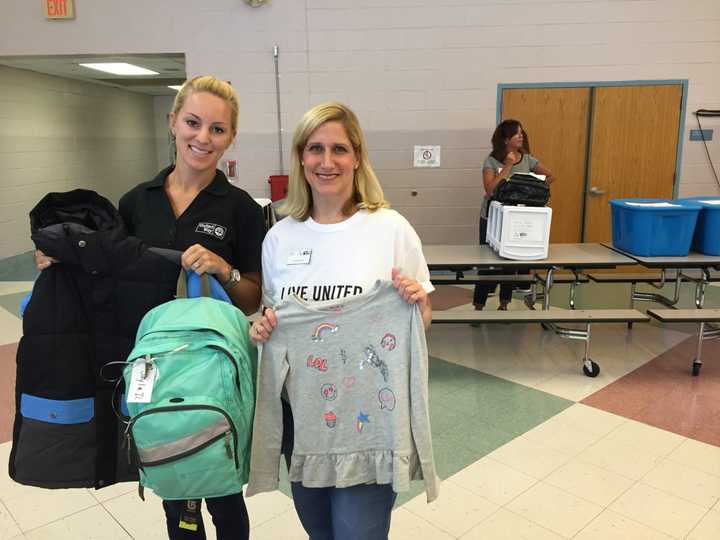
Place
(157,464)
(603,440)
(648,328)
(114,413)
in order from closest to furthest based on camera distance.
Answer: (157,464) < (114,413) < (603,440) < (648,328)

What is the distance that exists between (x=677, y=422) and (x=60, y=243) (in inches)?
121

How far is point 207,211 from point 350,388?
631 mm

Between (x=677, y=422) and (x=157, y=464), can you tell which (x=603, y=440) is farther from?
(x=157, y=464)

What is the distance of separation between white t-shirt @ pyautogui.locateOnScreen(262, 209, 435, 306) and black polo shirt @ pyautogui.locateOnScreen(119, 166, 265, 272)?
0.15 metres

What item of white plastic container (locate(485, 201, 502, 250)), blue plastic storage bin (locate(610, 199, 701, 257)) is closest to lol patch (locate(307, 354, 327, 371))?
white plastic container (locate(485, 201, 502, 250))

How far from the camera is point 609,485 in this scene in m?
2.43

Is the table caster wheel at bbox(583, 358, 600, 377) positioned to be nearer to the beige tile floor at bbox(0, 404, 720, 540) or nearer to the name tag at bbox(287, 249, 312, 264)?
the beige tile floor at bbox(0, 404, 720, 540)

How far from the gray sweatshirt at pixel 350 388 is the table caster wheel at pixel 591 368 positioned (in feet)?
8.41

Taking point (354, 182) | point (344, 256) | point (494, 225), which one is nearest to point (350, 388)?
point (344, 256)

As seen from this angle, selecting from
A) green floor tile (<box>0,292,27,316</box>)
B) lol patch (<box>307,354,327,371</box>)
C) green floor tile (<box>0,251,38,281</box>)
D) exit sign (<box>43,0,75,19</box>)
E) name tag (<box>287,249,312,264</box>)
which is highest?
exit sign (<box>43,0,75,19</box>)

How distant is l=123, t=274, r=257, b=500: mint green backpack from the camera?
1.22m

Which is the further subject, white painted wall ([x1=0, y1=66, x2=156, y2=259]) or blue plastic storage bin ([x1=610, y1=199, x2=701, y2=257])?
white painted wall ([x1=0, y1=66, x2=156, y2=259])

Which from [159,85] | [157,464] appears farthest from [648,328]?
[159,85]

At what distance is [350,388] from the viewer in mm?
1353
